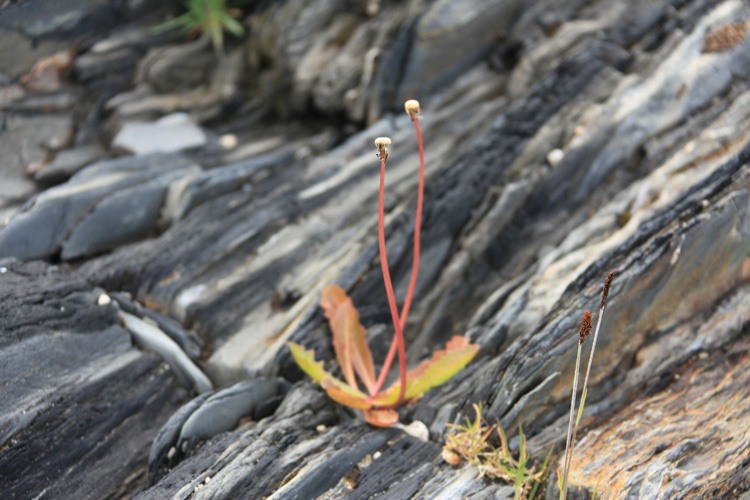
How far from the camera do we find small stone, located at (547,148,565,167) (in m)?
4.79

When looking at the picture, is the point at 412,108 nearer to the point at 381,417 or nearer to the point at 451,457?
the point at 381,417

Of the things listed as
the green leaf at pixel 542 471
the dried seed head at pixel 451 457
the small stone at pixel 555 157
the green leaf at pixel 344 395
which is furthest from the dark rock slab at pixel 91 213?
the green leaf at pixel 542 471

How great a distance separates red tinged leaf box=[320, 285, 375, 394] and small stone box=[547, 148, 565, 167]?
1735 millimetres

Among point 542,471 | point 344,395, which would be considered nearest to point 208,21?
point 344,395

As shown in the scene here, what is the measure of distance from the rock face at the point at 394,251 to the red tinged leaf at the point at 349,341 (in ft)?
0.58

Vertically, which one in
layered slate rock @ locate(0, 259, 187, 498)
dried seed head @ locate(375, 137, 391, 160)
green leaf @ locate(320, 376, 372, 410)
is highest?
dried seed head @ locate(375, 137, 391, 160)

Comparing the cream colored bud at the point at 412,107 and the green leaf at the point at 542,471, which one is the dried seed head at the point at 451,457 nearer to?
the green leaf at the point at 542,471

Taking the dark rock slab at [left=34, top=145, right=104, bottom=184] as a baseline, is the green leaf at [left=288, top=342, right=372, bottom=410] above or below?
below

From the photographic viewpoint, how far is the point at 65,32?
636 centimetres

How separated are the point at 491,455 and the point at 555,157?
7.28 ft

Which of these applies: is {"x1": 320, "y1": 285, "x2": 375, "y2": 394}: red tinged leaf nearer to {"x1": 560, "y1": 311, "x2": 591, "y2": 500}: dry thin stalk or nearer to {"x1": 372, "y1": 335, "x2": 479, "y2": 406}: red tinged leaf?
{"x1": 372, "y1": 335, "x2": 479, "y2": 406}: red tinged leaf

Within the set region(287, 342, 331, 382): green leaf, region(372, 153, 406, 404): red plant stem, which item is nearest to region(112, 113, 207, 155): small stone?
region(287, 342, 331, 382): green leaf

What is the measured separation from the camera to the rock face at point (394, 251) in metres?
3.61

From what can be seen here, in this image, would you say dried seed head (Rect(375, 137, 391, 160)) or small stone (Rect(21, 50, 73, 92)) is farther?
small stone (Rect(21, 50, 73, 92))
